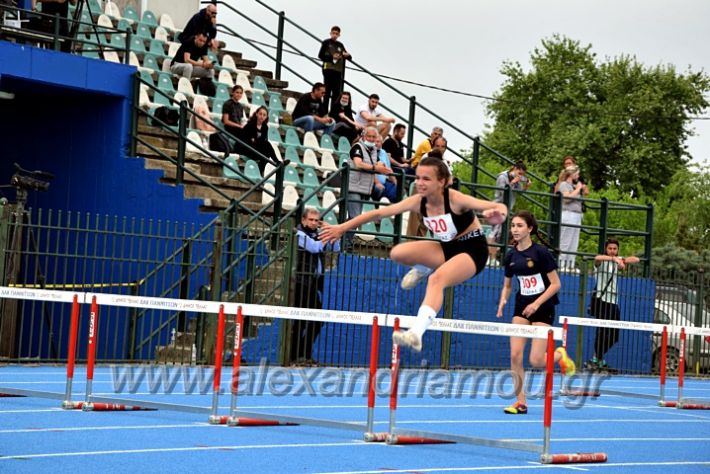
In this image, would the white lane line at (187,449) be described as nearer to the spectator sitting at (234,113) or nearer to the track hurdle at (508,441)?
the track hurdle at (508,441)

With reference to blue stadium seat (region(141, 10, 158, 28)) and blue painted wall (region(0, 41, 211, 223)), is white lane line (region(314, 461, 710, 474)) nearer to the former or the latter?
blue painted wall (region(0, 41, 211, 223))

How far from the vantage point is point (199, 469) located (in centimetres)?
896

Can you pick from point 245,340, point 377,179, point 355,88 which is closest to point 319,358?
point 245,340

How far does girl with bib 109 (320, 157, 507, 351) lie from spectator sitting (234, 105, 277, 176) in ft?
38.3

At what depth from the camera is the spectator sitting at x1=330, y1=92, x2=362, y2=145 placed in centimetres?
2556

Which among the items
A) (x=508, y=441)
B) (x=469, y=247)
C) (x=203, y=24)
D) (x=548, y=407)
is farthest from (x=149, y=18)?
(x=548, y=407)

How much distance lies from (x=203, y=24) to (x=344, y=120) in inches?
133

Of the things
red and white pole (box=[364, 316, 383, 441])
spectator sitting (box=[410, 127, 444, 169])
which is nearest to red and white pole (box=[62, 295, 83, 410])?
red and white pole (box=[364, 316, 383, 441])

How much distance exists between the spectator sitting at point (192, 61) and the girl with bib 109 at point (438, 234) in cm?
1395

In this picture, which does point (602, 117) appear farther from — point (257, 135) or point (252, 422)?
point (252, 422)

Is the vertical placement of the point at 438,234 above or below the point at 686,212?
below

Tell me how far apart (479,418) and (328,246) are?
690 cm

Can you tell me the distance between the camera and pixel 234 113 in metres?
23.0

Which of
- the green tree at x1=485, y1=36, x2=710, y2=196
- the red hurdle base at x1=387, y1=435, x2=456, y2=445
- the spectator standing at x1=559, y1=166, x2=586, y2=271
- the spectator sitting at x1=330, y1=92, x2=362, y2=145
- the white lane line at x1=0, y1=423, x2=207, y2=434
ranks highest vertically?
the green tree at x1=485, y1=36, x2=710, y2=196
